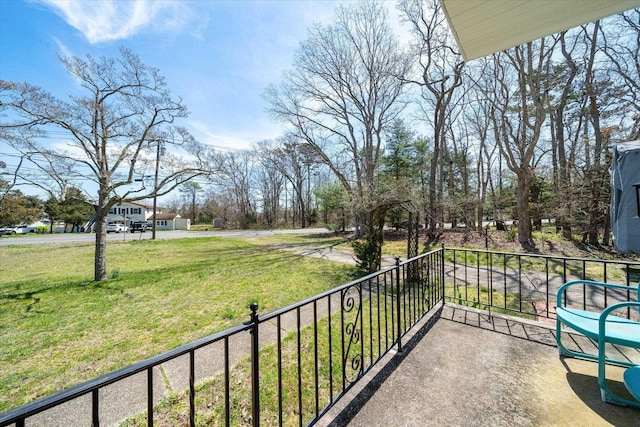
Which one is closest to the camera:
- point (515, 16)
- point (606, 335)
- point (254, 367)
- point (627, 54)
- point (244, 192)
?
point (254, 367)

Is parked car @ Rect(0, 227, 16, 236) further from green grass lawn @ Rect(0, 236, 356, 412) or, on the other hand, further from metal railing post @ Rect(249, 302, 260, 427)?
metal railing post @ Rect(249, 302, 260, 427)

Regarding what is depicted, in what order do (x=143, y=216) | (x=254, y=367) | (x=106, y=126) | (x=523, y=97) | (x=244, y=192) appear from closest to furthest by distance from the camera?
1. (x=254, y=367)
2. (x=106, y=126)
3. (x=523, y=97)
4. (x=244, y=192)
5. (x=143, y=216)

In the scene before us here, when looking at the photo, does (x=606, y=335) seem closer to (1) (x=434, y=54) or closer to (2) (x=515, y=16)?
(2) (x=515, y=16)

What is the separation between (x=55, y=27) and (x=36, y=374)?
23.8ft

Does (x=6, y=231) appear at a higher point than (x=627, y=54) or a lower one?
lower

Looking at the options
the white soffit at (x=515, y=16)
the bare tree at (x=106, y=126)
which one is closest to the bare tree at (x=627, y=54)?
the white soffit at (x=515, y=16)

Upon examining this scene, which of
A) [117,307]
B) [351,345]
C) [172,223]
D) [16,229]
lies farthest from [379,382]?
[16,229]

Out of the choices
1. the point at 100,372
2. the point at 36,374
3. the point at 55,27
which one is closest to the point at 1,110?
the point at 55,27

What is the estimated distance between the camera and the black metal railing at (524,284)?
3.64m

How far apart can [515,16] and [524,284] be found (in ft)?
18.0

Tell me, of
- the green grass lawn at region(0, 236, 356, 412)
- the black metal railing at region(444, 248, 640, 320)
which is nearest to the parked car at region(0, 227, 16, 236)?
the green grass lawn at region(0, 236, 356, 412)

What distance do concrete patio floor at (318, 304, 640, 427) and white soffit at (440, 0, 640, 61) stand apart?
298 centimetres

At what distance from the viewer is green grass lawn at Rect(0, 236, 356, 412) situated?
2998 millimetres

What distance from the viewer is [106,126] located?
6324mm
